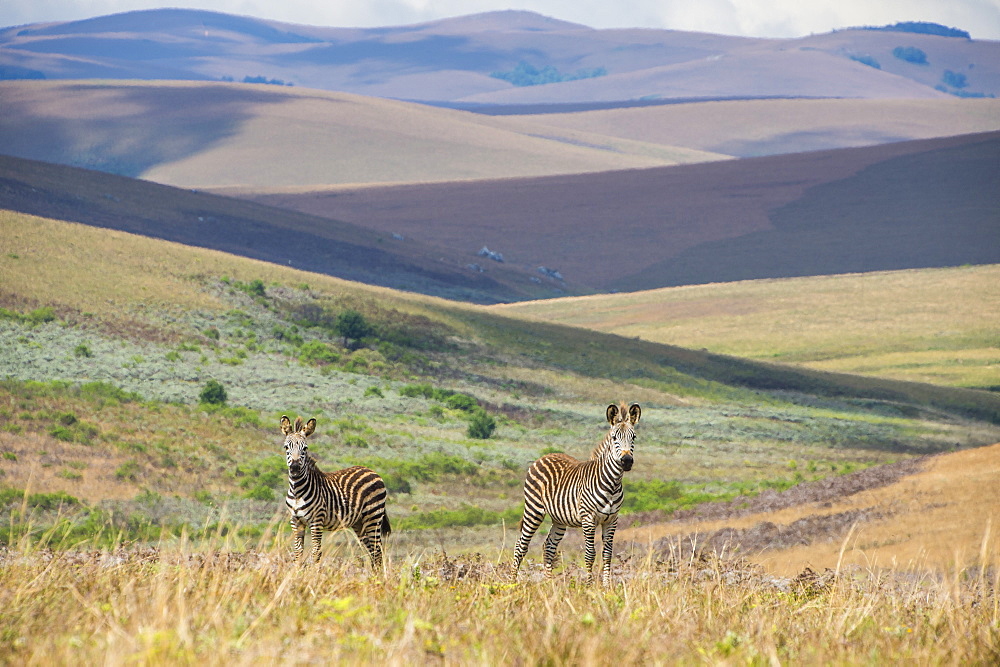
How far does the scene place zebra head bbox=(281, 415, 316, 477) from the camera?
11.0 meters

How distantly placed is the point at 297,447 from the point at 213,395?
1197 inches

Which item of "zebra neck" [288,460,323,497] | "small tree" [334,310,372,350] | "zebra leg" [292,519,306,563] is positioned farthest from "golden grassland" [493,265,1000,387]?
"zebra leg" [292,519,306,563]

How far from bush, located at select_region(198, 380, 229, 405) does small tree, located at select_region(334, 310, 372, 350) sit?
14586 mm

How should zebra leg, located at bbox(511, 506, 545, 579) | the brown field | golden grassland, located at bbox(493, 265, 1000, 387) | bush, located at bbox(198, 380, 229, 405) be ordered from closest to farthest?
1. zebra leg, located at bbox(511, 506, 545, 579)
2. the brown field
3. bush, located at bbox(198, 380, 229, 405)
4. golden grassland, located at bbox(493, 265, 1000, 387)

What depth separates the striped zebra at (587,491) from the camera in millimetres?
10828

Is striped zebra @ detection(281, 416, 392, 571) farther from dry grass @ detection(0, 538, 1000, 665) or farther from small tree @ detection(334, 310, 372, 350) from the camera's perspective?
small tree @ detection(334, 310, 372, 350)

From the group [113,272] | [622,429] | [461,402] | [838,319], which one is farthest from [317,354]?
[838,319]

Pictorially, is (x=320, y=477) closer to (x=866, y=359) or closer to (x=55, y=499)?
(x=55, y=499)

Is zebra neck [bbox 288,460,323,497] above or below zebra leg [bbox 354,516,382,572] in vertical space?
above

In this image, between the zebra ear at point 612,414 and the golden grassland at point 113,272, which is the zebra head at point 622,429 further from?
the golden grassland at point 113,272

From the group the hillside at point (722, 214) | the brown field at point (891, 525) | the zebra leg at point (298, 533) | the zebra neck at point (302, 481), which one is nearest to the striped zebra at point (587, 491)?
the zebra leg at point (298, 533)

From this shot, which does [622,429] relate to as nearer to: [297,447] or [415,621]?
[297,447]

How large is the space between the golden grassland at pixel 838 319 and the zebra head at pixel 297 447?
6586 cm

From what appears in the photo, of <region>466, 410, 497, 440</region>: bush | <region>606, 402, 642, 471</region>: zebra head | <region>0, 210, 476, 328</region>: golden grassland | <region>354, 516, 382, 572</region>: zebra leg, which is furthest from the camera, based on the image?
<region>0, 210, 476, 328</region>: golden grassland
